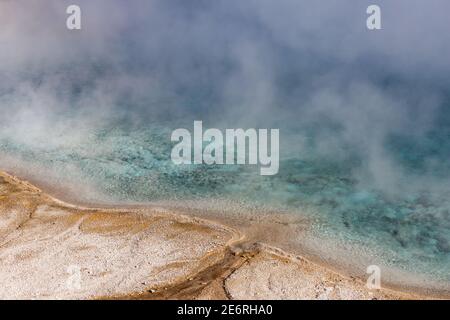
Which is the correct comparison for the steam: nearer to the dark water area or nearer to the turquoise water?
the dark water area

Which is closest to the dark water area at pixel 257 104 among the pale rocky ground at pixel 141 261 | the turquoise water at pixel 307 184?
the turquoise water at pixel 307 184

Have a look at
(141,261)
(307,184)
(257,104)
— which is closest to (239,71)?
(257,104)

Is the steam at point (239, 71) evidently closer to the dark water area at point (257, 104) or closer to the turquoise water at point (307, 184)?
the dark water area at point (257, 104)

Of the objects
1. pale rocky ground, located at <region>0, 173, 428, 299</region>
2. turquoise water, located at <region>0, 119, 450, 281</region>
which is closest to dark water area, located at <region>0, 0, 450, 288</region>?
turquoise water, located at <region>0, 119, 450, 281</region>

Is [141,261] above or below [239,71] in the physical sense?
below

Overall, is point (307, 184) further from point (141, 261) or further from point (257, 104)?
point (257, 104)
